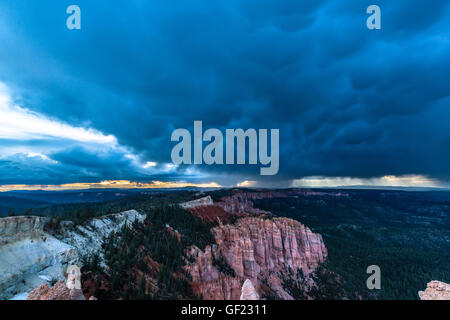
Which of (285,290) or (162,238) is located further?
(285,290)

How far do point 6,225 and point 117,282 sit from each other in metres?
9.87

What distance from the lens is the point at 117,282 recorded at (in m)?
17.1

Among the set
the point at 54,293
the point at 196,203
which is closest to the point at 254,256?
the point at 196,203

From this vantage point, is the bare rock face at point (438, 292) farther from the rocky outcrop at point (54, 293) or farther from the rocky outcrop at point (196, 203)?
the rocky outcrop at point (196, 203)

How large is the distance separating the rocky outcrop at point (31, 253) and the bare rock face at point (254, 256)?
598 inches

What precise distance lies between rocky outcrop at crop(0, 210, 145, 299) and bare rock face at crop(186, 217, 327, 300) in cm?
1518

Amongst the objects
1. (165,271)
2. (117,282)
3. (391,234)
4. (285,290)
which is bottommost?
(391,234)

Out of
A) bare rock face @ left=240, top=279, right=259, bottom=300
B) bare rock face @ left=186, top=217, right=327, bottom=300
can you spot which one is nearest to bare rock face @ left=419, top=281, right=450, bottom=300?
bare rock face @ left=240, top=279, right=259, bottom=300

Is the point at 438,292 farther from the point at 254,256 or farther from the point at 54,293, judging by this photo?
the point at 254,256
